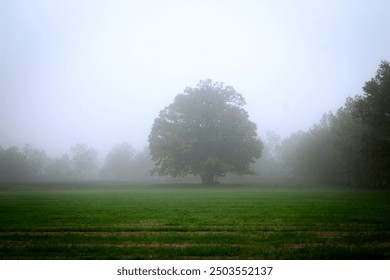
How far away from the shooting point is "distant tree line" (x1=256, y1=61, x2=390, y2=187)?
126 ft

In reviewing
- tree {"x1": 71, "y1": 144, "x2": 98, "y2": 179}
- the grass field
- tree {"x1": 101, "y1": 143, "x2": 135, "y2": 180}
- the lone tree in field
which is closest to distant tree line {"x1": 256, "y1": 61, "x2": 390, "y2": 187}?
the lone tree in field

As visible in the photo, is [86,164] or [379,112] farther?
[86,164]

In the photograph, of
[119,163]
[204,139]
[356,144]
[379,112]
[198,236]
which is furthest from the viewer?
[119,163]

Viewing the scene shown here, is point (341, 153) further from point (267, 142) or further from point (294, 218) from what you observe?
point (267, 142)

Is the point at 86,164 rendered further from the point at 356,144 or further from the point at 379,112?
the point at 379,112

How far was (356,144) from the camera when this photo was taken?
158ft

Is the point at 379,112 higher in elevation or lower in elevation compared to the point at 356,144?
higher

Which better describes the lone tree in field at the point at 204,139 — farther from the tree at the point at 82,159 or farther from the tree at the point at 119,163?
the tree at the point at 82,159

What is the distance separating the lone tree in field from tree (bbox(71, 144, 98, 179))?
86683 millimetres

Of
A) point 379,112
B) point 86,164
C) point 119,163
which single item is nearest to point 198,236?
point 379,112

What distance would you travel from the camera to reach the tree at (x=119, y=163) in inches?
5064

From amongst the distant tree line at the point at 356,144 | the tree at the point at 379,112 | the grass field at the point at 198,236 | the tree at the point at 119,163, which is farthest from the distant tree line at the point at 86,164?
the grass field at the point at 198,236

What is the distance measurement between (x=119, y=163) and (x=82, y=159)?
17381 mm

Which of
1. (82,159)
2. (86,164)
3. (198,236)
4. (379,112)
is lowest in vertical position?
(198,236)
